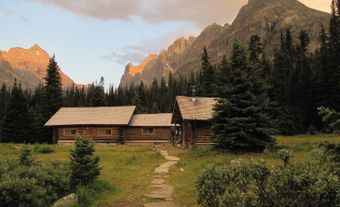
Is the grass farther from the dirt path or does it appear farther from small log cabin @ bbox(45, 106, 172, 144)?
small log cabin @ bbox(45, 106, 172, 144)

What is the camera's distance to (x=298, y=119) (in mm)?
55688

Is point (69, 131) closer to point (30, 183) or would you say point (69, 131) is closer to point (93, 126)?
point (93, 126)

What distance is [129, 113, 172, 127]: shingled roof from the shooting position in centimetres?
4903

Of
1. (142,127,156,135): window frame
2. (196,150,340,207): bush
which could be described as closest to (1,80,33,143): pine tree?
(142,127,156,135): window frame

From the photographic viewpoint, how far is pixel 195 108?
37.0 m

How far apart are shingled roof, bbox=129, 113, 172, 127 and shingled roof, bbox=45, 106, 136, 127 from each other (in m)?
1.19

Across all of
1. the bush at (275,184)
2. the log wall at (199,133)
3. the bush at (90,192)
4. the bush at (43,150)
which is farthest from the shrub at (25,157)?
the log wall at (199,133)

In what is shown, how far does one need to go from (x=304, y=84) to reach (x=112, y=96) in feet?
224

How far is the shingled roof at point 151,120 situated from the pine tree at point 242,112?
66.8ft

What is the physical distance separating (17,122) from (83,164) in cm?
4637

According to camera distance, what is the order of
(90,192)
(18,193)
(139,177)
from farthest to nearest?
(139,177)
(90,192)
(18,193)

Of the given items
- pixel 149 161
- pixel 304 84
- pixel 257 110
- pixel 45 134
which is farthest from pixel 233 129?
pixel 45 134

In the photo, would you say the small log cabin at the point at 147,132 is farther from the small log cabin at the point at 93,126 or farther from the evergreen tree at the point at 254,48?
the evergreen tree at the point at 254,48

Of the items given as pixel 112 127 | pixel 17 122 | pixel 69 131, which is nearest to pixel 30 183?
pixel 112 127
